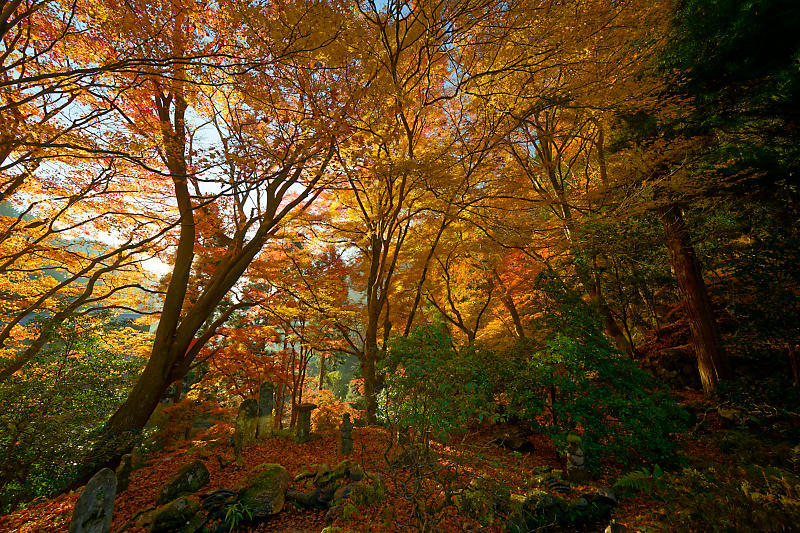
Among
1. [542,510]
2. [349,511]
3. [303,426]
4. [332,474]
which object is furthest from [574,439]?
[303,426]

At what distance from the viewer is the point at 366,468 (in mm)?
5836

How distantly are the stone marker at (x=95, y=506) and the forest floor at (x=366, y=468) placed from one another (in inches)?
24.3

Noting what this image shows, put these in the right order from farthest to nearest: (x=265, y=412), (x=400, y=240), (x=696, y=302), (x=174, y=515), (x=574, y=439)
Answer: (x=400, y=240)
(x=696, y=302)
(x=265, y=412)
(x=574, y=439)
(x=174, y=515)

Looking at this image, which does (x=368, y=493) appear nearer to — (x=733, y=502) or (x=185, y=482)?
(x=185, y=482)

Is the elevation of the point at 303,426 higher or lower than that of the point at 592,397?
lower

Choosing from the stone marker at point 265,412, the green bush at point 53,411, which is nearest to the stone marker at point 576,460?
the stone marker at point 265,412

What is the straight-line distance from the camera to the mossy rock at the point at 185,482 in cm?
452

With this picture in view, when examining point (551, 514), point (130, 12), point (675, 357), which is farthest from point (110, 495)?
point (675, 357)

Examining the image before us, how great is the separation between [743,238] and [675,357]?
4681 millimetres

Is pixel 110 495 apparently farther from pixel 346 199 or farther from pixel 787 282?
pixel 787 282

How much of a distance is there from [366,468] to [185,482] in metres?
3.04

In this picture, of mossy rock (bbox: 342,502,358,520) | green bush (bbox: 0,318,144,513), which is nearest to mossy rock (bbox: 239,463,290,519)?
mossy rock (bbox: 342,502,358,520)

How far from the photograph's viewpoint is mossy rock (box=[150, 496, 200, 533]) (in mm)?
3980

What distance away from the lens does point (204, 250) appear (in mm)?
10102
